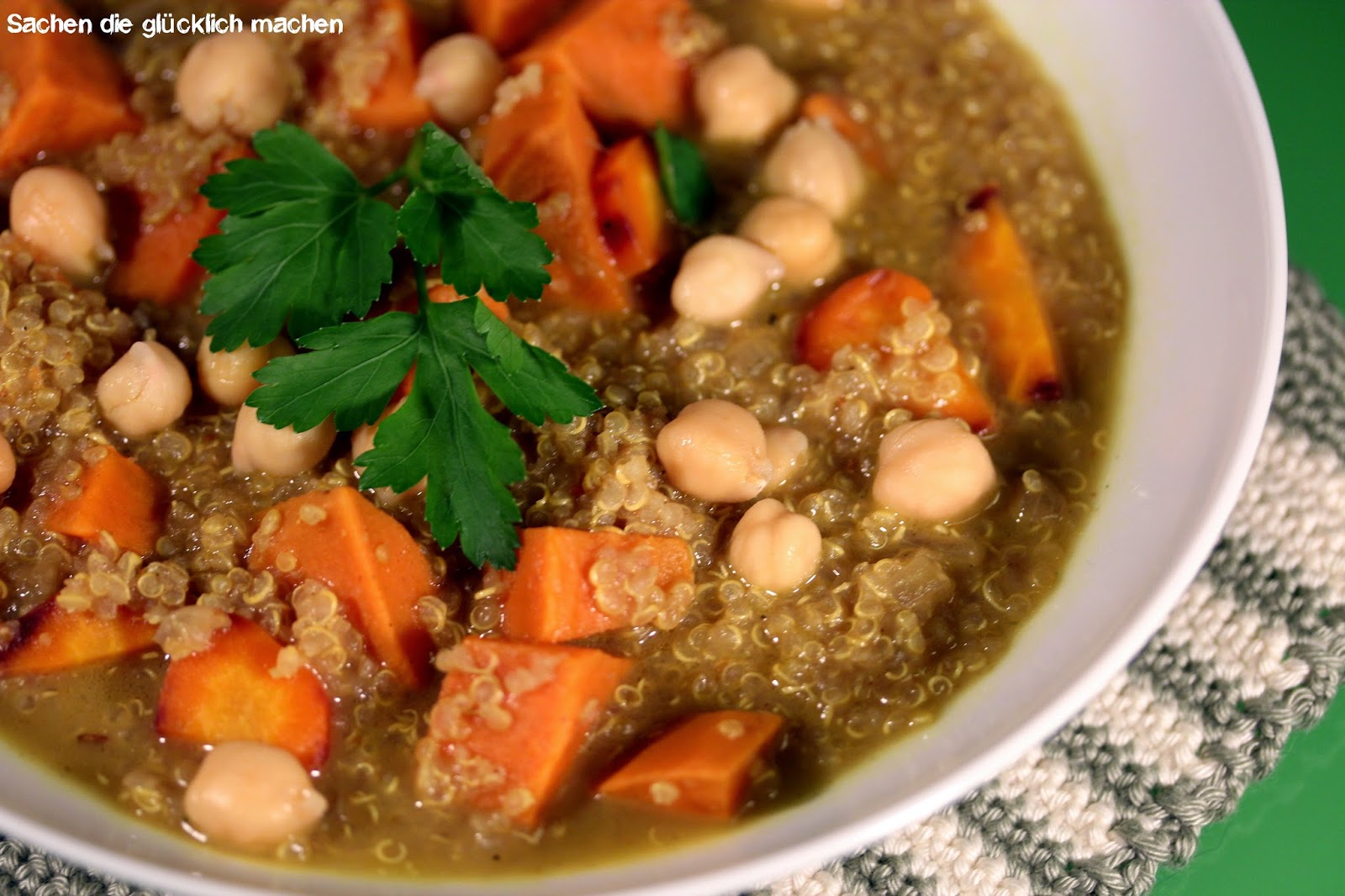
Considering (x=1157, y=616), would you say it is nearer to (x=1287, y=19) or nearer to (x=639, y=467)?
(x=639, y=467)

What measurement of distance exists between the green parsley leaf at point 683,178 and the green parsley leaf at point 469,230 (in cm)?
42

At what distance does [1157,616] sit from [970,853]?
534 mm

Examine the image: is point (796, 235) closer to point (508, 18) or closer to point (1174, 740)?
point (508, 18)

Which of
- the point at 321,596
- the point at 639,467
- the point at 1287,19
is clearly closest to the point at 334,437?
the point at 321,596

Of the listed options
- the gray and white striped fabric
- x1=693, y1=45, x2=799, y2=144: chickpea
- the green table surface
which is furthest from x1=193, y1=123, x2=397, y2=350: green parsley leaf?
the green table surface

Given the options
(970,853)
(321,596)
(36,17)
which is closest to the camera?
(321,596)

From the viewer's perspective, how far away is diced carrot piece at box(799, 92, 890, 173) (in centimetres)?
274

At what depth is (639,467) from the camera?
221 centimetres

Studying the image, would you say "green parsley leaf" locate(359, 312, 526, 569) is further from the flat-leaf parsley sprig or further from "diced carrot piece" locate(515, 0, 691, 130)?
"diced carrot piece" locate(515, 0, 691, 130)

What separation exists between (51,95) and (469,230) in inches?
37.0

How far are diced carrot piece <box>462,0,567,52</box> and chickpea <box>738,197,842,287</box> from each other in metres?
0.67

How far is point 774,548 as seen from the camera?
219 cm

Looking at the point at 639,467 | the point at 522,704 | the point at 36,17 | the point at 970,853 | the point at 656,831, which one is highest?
the point at 36,17

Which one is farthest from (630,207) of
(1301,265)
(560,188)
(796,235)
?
(1301,265)
